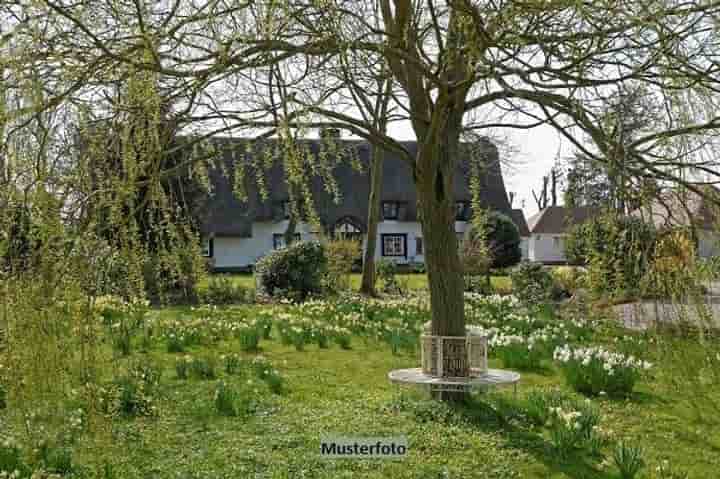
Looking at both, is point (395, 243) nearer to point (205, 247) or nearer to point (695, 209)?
point (205, 247)

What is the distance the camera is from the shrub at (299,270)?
42.5ft

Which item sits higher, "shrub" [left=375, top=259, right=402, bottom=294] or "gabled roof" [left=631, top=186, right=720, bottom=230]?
"gabled roof" [left=631, top=186, right=720, bottom=230]

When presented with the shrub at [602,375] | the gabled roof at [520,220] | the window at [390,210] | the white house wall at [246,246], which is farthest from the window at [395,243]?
the shrub at [602,375]

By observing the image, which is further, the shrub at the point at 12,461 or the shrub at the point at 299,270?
the shrub at the point at 299,270

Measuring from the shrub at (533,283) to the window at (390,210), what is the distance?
16.7m

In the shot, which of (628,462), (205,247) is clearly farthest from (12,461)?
(205,247)

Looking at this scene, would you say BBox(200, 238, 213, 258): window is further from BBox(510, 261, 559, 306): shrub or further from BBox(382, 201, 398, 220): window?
BBox(382, 201, 398, 220): window

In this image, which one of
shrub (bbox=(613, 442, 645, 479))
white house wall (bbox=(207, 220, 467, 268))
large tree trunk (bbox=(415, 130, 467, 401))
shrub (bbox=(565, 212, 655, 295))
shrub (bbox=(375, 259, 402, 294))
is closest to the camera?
shrub (bbox=(565, 212, 655, 295))

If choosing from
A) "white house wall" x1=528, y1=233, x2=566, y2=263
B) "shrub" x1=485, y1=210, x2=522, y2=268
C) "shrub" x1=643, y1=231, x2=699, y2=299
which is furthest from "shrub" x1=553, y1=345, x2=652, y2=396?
"white house wall" x1=528, y1=233, x2=566, y2=263

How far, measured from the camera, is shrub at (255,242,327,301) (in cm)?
1295

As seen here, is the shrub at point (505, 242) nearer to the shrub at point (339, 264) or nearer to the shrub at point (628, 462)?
the shrub at point (339, 264)

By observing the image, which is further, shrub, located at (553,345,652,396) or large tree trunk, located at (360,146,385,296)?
large tree trunk, located at (360,146,385,296)

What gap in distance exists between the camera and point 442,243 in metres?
4.82

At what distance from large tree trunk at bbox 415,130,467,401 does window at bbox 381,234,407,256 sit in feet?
82.9
